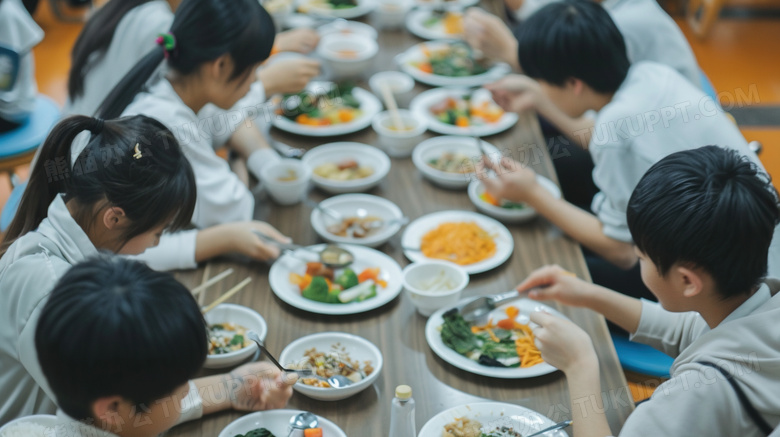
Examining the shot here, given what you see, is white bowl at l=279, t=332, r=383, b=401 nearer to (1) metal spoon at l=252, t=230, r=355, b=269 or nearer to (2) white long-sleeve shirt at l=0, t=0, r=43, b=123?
(1) metal spoon at l=252, t=230, r=355, b=269

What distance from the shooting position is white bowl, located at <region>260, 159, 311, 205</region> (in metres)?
2.42

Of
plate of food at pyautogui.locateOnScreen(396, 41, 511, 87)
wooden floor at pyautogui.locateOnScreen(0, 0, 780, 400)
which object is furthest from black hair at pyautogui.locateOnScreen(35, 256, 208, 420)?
wooden floor at pyautogui.locateOnScreen(0, 0, 780, 400)

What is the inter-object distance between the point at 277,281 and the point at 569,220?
89 centimetres

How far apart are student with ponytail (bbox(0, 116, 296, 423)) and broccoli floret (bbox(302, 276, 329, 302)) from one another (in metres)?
0.43

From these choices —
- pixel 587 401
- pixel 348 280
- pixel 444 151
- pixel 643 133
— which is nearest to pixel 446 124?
pixel 444 151

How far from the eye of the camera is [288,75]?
2887mm

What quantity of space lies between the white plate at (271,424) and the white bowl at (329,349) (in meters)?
0.08

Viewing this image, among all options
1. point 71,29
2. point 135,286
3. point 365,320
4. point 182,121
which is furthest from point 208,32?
point 71,29

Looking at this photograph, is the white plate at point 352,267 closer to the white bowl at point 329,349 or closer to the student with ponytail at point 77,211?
the white bowl at point 329,349

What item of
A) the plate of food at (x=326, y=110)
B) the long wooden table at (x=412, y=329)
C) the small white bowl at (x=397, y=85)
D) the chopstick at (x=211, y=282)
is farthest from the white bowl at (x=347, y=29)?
the chopstick at (x=211, y=282)

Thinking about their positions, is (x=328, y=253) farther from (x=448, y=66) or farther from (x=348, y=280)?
(x=448, y=66)

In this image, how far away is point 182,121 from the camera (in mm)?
2268

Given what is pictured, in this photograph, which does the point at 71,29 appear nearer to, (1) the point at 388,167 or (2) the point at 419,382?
(1) the point at 388,167

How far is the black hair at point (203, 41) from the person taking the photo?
2158mm
